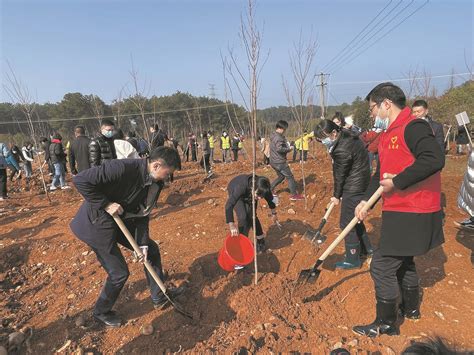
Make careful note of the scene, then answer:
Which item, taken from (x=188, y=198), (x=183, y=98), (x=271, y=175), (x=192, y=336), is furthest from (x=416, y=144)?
(x=183, y=98)

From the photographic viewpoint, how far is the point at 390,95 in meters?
2.25

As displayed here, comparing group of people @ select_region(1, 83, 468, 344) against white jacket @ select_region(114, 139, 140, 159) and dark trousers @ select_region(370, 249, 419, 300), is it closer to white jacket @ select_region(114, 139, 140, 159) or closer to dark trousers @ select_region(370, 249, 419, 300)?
dark trousers @ select_region(370, 249, 419, 300)

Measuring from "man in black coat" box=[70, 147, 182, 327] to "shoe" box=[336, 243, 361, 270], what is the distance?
2176mm

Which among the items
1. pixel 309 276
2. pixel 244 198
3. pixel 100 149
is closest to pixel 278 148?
pixel 244 198

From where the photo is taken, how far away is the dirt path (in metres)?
2.59

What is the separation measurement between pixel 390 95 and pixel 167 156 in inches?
67.2

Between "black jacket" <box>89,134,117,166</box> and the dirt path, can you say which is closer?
the dirt path

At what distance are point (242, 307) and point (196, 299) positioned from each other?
19.6 inches

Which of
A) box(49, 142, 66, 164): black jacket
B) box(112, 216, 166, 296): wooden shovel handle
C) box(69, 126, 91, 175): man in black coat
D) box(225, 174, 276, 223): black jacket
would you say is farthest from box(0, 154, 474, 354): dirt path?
box(49, 142, 66, 164): black jacket

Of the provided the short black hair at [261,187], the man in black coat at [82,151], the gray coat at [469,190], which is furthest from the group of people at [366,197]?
the man in black coat at [82,151]

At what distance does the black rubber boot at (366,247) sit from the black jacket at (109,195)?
8.23 ft

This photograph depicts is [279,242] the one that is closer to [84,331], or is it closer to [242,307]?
[242,307]

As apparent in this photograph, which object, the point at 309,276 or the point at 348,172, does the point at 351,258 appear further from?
the point at 348,172

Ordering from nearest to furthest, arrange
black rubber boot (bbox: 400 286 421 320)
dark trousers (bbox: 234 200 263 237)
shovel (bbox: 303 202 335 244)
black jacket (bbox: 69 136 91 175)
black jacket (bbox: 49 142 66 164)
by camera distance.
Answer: black rubber boot (bbox: 400 286 421 320)
shovel (bbox: 303 202 335 244)
dark trousers (bbox: 234 200 263 237)
black jacket (bbox: 69 136 91 175)
black jacket (bbox: 49 142 66 164)
